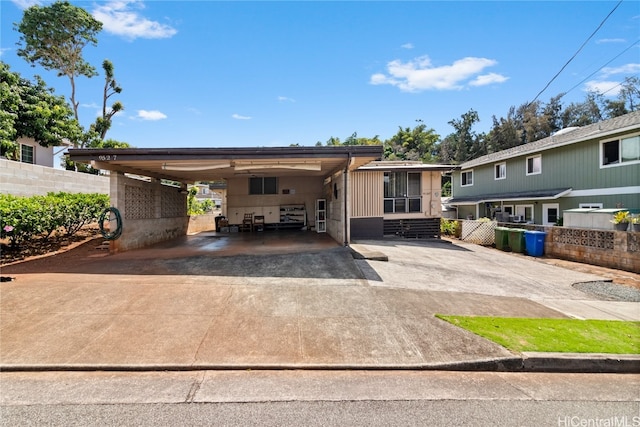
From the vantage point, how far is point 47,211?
344 inches

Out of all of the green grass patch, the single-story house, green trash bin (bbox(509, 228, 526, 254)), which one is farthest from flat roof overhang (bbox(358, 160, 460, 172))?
the green grass patch

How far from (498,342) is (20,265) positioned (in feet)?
34.5

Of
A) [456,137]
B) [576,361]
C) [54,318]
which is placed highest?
[456,137]

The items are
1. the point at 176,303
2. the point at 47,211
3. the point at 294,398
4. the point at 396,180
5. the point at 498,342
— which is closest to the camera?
the point at 294,398

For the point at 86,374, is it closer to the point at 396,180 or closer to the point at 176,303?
the point at 176,303

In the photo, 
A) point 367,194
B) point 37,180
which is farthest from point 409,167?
point 37,180

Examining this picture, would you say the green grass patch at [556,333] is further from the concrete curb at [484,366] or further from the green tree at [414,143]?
the green tree at [414,143]

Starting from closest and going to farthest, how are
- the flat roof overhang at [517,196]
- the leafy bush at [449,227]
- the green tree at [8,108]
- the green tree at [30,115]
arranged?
the green tree at [8,108] → the green tree at [30,115] → the flat roof overhang at [517,196] → the leafy bush at [449,227]

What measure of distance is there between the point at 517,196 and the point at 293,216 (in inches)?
493

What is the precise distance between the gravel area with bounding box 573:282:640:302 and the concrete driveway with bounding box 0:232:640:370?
1.13 ft

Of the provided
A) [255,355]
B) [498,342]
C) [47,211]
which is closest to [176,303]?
[255,355]

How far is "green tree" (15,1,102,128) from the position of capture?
19875 millimetres

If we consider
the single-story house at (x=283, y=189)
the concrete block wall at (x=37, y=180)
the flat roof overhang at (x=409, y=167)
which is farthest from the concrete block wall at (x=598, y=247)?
the concrete block wall at (x=37, y=180)

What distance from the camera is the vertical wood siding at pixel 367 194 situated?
13.9m
